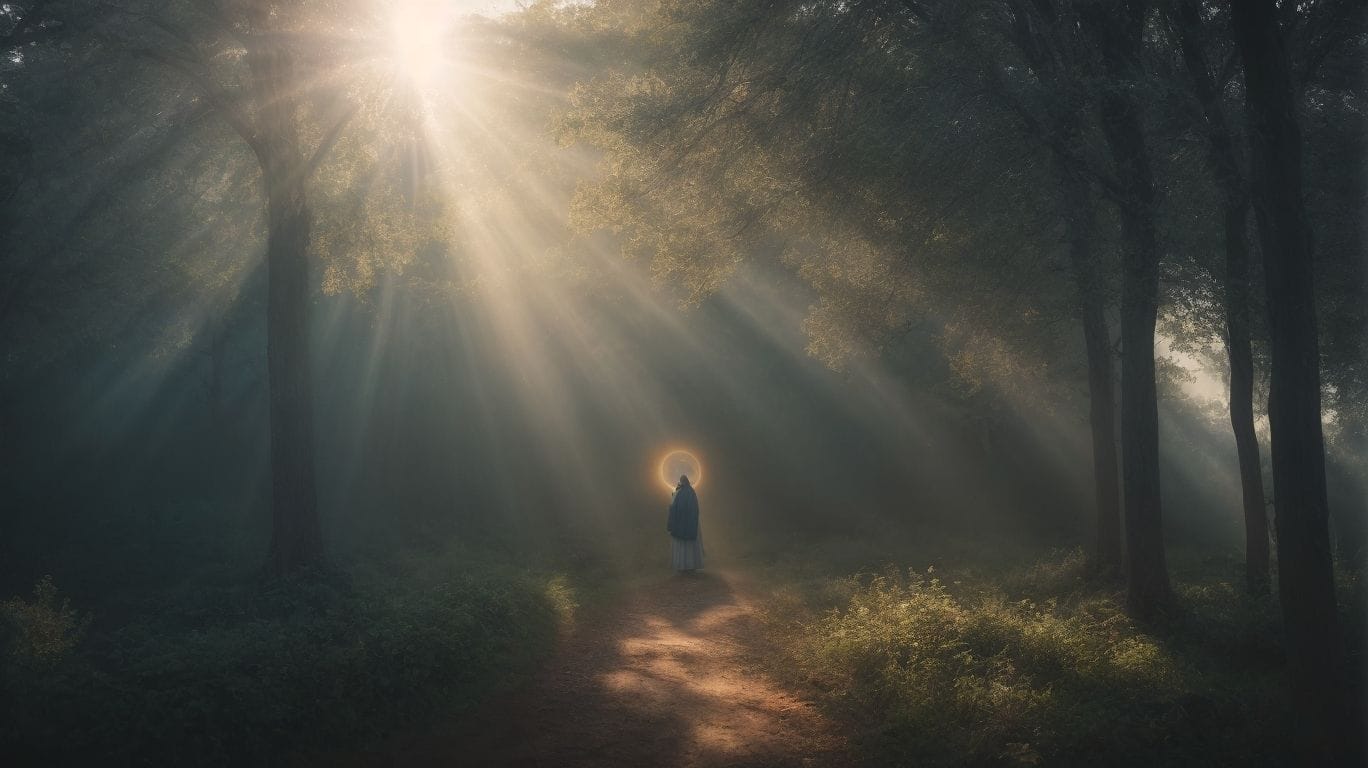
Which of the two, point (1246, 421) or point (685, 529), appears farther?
point (685, 529)

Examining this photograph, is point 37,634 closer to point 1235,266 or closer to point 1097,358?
point 1097,358

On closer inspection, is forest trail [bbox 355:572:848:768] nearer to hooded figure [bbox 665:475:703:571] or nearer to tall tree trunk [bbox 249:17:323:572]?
hooded figure [bbox 665:475:703:571]

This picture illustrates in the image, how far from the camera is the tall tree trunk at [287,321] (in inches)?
543

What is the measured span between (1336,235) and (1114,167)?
5.18 m

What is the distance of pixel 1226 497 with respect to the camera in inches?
1251

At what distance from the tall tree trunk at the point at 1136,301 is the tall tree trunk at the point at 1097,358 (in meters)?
0.48

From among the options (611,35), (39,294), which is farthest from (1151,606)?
(39,294)

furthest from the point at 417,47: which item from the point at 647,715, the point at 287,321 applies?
the point at 647,715

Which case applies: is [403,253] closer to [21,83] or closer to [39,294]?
[21,83]

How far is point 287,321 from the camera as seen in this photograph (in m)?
14.0

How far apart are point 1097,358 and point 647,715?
31.1 ft

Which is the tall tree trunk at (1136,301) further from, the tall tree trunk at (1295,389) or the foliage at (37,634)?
the foliage at (37,634)

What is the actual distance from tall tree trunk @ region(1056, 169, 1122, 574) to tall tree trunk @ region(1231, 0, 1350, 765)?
4.02 m

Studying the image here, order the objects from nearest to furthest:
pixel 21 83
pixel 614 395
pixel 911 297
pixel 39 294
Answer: pixel 911 297, pixel 21 83, pixel 39 294, pixel 614 395
